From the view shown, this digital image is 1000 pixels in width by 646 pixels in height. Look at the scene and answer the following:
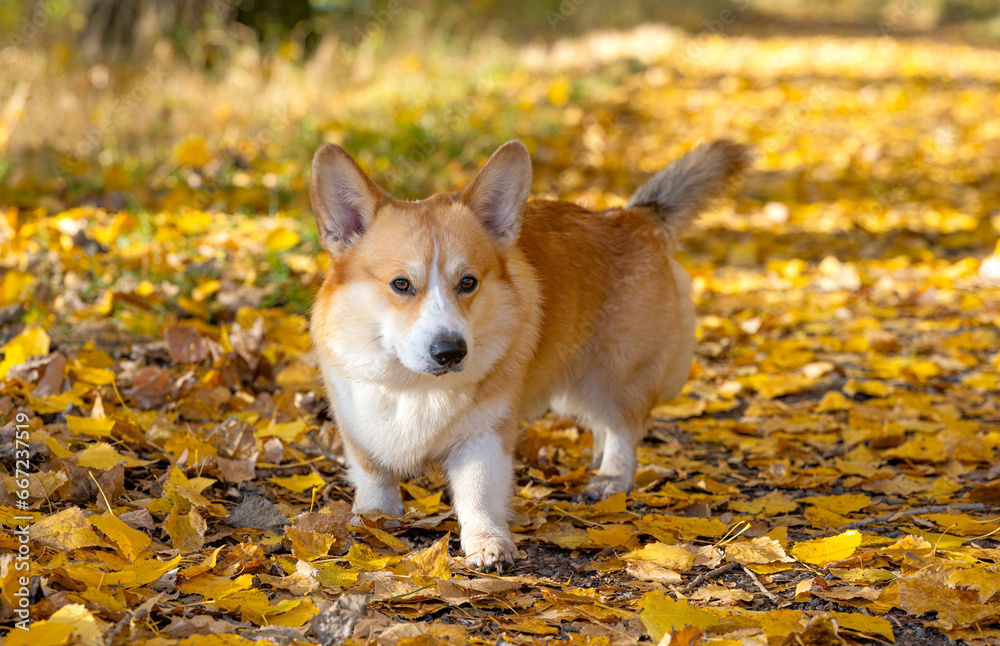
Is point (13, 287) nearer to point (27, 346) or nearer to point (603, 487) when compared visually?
point (27, 346)

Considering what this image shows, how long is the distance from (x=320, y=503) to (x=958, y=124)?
9865mm

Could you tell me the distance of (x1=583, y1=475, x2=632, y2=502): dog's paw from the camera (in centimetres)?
334

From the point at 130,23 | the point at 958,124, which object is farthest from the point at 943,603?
the point at 958,124

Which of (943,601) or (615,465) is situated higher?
(943,601)

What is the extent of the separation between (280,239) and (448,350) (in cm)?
259

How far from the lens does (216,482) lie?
308 cm

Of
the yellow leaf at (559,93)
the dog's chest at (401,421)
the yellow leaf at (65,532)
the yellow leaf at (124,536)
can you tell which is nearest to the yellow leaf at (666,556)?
the dog's chest at (401,421)

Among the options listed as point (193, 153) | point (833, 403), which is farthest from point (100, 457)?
point (193, 153)

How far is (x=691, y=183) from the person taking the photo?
3.85 m

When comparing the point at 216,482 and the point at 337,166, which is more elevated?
the point at 337,166

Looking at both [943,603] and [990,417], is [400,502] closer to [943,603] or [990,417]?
[943,603]

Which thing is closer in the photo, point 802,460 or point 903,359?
point 802,460

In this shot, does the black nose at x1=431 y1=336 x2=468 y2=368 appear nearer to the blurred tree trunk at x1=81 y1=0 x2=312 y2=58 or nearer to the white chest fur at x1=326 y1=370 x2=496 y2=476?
the white chest fur at x1=326 y1=370 x2=496 y2=476

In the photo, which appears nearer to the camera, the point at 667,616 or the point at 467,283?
the point at 667,616
